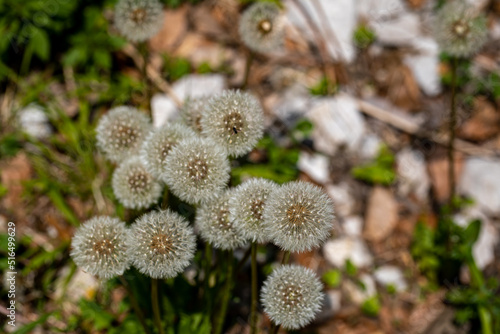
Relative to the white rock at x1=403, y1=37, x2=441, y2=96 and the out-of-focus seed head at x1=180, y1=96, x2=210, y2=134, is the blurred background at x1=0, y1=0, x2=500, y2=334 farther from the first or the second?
the out-of-focus seed head at x1=180, y1=96, x2=210, y2=134

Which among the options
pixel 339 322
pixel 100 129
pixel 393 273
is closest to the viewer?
pixel 100 129

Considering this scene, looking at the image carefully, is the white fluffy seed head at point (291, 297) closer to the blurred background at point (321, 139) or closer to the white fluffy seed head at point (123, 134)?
Result: the white fluffy seed head at point (123, 134)

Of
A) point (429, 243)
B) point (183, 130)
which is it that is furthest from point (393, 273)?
point (183, 130)

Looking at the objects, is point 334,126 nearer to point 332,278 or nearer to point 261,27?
point 332,278

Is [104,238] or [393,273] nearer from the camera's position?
[104,238]

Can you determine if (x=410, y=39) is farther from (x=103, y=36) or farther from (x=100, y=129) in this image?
(x=100, y=129)

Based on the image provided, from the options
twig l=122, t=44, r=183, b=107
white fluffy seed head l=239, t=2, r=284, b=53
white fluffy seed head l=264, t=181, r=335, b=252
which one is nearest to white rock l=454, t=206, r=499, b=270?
white fluffy seed head l=239, t=2, r=284, b=53

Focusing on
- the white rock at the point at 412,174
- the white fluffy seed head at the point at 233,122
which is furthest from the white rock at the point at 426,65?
the white fluffy seed head at the point at 233,122
